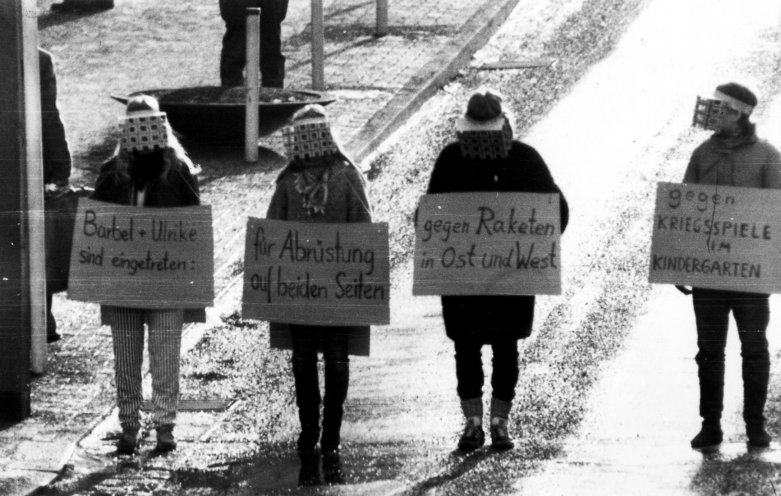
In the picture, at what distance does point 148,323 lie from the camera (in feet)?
27.9

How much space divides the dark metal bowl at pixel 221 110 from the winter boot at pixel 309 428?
21.3ft

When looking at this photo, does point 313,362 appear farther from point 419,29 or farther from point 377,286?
point 419,29

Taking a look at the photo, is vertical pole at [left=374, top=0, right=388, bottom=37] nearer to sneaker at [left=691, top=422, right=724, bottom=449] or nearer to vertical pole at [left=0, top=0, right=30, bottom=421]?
vertical pole at [left=0, top=0, right=30, bottom=421]

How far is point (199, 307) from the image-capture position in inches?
333

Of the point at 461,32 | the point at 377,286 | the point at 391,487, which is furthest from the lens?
the point at 461,32

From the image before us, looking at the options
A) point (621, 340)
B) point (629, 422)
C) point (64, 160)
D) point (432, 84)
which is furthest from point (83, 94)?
point (629, 422)

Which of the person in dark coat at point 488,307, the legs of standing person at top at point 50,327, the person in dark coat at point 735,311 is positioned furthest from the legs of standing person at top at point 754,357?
the legs of standing person at top at point 50,327

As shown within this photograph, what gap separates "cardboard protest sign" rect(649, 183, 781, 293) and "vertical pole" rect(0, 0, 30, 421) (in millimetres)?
3394

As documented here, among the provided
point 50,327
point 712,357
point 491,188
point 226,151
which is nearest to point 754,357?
point 712,357

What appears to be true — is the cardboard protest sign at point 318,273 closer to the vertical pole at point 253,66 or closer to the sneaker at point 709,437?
the sneaker at point 709,437

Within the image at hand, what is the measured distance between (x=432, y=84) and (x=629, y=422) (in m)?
8.34

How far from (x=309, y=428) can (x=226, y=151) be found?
6.90 meters

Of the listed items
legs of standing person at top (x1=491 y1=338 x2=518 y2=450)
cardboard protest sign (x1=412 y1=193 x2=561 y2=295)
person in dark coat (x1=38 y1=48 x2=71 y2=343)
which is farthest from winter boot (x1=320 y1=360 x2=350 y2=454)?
person in dark coat (x1=38 y1=48 x2=71 y2=343)

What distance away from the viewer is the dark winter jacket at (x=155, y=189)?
832 centimetres
